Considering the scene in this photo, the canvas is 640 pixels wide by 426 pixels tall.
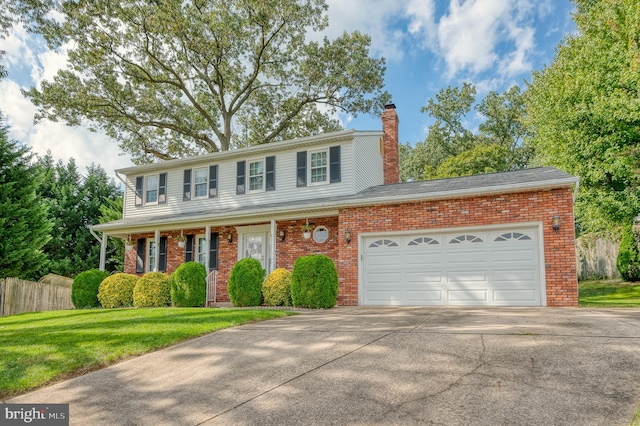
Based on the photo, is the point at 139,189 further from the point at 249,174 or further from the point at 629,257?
the point at 629,257

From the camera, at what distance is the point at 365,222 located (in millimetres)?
11172

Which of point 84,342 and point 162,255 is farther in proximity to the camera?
point 162,255

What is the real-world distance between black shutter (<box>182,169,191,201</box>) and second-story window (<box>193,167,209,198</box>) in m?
0.26

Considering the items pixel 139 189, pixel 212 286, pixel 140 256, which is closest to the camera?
pixel 212 286

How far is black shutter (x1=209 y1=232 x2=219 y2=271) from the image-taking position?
1431 cm

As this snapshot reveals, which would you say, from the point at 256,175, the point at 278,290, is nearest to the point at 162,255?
the point at 256,175

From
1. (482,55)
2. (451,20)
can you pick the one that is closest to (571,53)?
(451,20)

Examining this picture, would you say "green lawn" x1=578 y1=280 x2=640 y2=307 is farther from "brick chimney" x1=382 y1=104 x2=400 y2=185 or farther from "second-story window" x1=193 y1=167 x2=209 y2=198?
"second-story window" x1=193 y1=167 x2=209 y2=198

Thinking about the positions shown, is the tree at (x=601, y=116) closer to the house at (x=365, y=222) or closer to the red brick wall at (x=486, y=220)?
the house at (x=365, y=222)

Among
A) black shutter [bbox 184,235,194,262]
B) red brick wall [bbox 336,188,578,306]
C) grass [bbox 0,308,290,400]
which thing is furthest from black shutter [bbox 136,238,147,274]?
red brick wall [bbox 336,188,578,306]

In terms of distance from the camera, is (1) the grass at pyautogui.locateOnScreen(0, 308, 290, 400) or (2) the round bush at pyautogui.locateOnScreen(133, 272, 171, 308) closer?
(1) the grass at pyautogui.locateOnScreen(0, 308, 290, 400)

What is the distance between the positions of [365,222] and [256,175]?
16.9 ft

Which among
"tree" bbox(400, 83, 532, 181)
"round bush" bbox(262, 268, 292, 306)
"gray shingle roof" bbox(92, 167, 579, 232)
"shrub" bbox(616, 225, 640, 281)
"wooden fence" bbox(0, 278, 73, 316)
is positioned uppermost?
"tree" bbox(400, 83, 532, 181)

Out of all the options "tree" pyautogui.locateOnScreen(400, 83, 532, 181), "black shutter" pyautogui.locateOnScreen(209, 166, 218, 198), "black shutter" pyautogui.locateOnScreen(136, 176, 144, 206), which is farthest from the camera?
"tree" pyautogui.locateOnScreen(400, 83, 532, 181)
